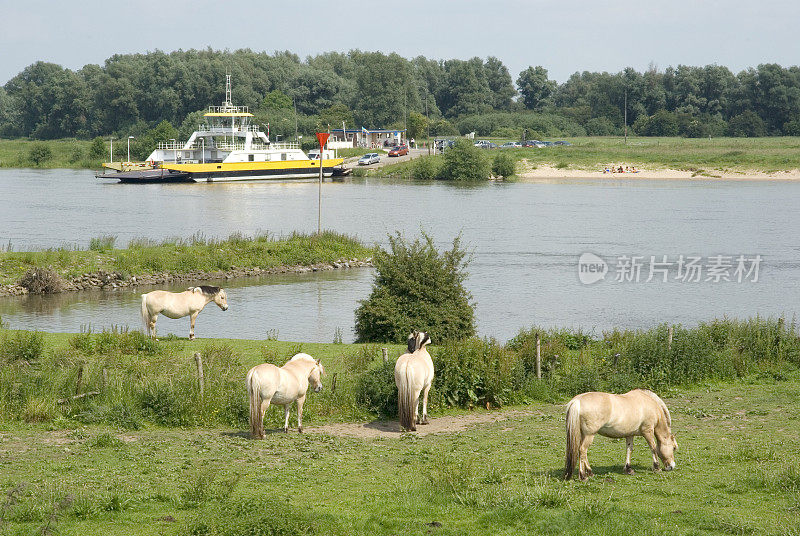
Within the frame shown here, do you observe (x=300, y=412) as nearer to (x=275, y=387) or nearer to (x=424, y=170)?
(x=275, y=387)

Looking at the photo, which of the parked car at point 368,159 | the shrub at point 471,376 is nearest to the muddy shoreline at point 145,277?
the shrub at point 471,376

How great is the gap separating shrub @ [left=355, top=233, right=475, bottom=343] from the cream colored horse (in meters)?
8.15

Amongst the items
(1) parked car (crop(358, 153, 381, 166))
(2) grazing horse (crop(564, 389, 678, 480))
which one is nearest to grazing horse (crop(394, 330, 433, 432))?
(2) grazing horse (crop(564, 389, 678, 480))

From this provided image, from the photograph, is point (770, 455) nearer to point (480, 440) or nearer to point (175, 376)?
point (480, 440)

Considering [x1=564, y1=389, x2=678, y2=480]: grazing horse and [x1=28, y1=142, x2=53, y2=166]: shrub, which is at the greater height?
[x1=28, y1=142, x2=53, y2=166]: shrub

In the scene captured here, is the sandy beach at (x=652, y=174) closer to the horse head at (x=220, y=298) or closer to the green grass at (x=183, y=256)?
the green grass at (x=183, y=256)

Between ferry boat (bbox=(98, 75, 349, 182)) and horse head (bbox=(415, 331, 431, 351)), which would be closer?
horse head (bbox=(415, 331, 431, 351))

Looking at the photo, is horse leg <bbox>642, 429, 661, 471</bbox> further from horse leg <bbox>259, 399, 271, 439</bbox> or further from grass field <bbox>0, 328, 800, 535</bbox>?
horse leg <bbox>259, 399, 271, 439</bbox>

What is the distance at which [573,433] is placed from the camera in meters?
10.1

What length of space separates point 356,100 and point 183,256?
113m

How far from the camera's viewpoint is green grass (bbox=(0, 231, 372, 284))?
32.9 m

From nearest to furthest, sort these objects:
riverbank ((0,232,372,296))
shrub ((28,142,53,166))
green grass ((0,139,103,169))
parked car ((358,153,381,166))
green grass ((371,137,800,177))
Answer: riverbank ((0,232,372,296)) → green grass ((371,137,800,177)) → parked car ((358,153,381,166)) → green grass ((0,139,103,169)) → shrub ((28,142,53,166))

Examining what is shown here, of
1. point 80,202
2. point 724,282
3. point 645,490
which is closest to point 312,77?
point 80,202

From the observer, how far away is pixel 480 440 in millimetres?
13008
